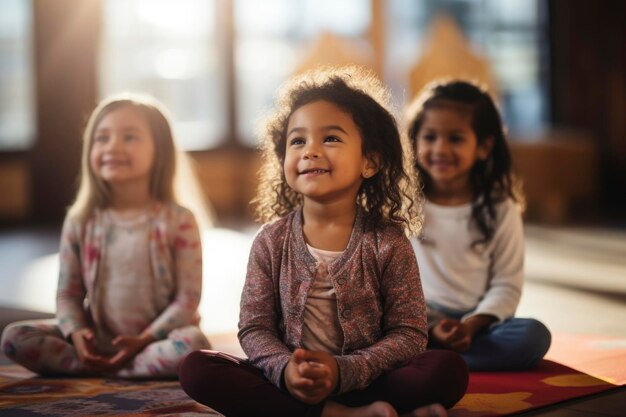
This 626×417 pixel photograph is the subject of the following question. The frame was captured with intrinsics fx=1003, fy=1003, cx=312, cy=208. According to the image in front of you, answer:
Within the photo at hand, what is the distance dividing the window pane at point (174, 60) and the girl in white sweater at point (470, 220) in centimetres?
433

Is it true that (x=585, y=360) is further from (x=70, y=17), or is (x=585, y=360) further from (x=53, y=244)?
(x=70, y=17)

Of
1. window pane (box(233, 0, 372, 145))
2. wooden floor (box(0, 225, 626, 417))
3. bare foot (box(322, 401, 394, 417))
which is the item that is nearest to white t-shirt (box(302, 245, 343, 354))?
bare foot (box(322, 401, 394, 417))

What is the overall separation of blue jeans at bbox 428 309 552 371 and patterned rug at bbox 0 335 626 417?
3 cm

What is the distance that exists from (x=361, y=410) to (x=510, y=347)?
0.61 metres

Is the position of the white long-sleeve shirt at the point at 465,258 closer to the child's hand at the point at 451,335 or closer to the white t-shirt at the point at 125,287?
the child's hand at the point at 451,335

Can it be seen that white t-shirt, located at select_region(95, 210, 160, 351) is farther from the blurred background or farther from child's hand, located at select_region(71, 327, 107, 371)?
the blurred background

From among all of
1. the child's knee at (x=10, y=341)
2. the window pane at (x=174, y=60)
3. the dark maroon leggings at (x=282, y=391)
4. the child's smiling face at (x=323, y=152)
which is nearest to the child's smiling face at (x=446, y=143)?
the child's smiling face at (x=323, y=152)

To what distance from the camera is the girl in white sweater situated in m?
2.07

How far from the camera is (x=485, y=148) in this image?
224 cm

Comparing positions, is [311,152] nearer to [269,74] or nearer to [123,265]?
[123,265]

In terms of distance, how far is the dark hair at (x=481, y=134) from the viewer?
220 centimetres

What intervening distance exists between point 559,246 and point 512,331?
2.57 m

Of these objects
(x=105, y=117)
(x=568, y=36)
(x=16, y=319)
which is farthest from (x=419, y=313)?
(x=568, y=36)

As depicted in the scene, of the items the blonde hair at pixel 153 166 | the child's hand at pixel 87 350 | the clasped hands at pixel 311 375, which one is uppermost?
the blonde hair at pixel 153 166
